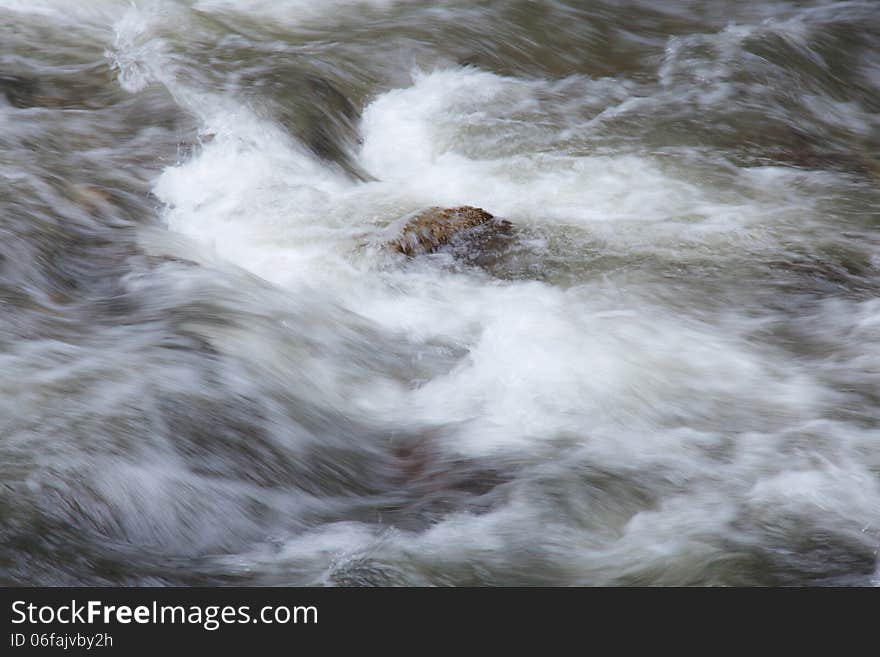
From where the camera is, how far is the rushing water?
3.35 m

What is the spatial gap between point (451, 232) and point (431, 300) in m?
0.47

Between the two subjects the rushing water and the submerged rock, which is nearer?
the rushing water

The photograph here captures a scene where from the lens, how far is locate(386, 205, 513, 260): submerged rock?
5133 mm

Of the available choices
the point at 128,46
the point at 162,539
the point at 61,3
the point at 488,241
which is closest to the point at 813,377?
the point at 488,241

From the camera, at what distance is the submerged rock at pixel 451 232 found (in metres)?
5.13

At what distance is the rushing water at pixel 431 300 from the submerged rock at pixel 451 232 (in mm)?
71

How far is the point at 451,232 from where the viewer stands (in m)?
5.19

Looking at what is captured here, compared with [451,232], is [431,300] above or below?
below

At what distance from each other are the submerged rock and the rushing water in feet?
0.23

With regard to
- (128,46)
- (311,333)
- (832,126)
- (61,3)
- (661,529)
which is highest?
(61,3)

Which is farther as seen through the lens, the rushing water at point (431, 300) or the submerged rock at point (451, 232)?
the submerged rock at point (451, 232)
